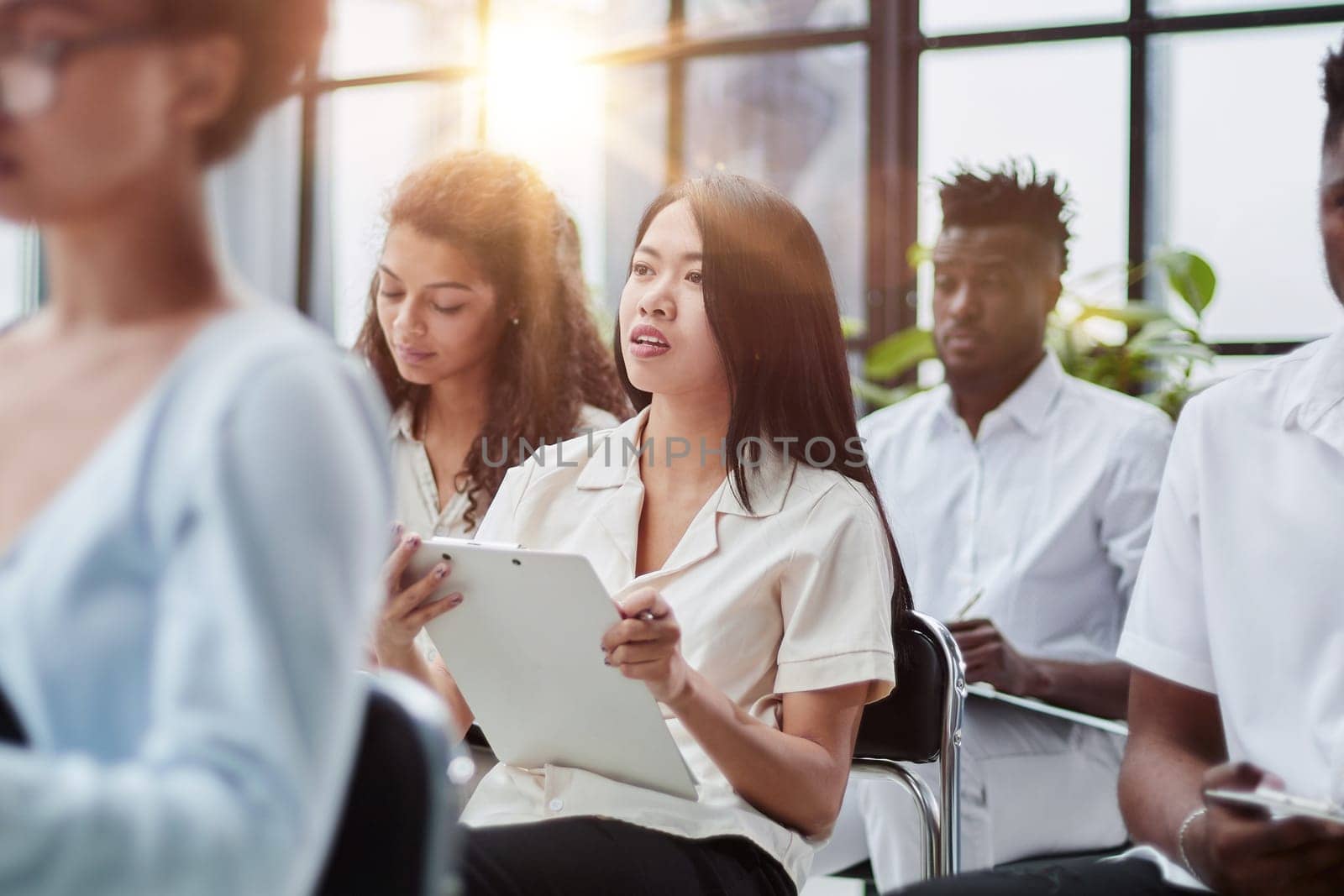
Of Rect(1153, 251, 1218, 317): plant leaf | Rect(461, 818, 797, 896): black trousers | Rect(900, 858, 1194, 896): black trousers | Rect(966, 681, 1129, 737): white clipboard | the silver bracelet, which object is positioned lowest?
Rect(966, 681, 1129, 737): white clipboard

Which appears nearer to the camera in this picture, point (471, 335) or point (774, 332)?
point (774, 332)

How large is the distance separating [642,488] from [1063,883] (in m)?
0.73

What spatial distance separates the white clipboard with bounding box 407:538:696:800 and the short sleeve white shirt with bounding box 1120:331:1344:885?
0.51 m

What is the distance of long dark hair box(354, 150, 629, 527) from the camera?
2176mm

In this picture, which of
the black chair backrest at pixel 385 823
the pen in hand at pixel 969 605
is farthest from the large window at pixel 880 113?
the black chair backrest at pixel 385 823

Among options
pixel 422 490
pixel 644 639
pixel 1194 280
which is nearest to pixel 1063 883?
pixel 644 639

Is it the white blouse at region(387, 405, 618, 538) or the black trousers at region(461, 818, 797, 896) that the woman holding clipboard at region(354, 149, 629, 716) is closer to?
the white blouse at region(387, 405, 618, 538)

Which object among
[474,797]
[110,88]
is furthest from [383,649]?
[110,88]

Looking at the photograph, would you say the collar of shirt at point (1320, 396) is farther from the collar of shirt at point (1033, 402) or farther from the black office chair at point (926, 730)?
the collar of shirt at point (1033, 402)

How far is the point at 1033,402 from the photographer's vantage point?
116 inches

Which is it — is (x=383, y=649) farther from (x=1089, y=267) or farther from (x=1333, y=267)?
(x=1089, y=267)

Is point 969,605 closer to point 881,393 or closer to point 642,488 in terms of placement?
point 642,488

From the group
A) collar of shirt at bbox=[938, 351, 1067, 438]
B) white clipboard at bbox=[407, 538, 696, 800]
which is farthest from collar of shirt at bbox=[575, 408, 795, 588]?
collar of shirt at bbox=[938, 351, 1067, 438]

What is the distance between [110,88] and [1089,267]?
376cm
